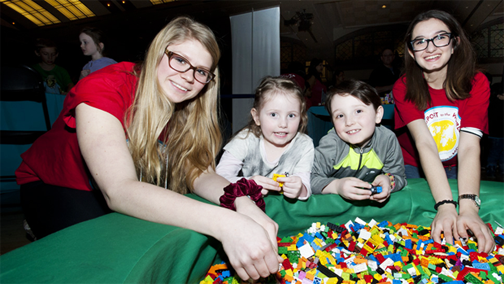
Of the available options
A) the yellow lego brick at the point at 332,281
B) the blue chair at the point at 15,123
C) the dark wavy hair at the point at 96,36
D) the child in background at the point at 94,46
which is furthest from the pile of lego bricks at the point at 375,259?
the dark wavy hair at the point at 96,36

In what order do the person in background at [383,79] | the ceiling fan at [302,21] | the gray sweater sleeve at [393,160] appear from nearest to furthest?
the gray sweater sleeve at [393,160]
the person in background at [383,79]
the ceiling fan at [302,21]

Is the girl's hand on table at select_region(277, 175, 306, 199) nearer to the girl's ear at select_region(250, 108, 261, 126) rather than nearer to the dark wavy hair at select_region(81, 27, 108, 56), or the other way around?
the girl's ear at select_region(250, 108, 261, 126)

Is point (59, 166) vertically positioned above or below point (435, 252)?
above

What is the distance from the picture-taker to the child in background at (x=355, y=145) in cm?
141

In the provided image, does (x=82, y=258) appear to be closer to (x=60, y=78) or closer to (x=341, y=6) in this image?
Result: (x=60, y=78)

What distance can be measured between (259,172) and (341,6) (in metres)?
9.18

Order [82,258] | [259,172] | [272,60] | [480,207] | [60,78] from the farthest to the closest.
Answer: [272,60] < [60,78] < [259,172] < [480,207] < [82,258]

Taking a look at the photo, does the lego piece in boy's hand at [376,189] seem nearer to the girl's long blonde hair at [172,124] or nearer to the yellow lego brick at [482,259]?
the yellow lego brick at [482,259]

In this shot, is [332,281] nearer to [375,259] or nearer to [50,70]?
[375,259]

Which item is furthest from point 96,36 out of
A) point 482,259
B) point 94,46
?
point 482,259

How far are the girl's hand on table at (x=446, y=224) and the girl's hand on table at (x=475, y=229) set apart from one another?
20 mm

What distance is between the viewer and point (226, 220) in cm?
70

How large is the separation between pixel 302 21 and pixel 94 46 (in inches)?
264

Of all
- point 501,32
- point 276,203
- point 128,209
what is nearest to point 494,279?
point 276,203
